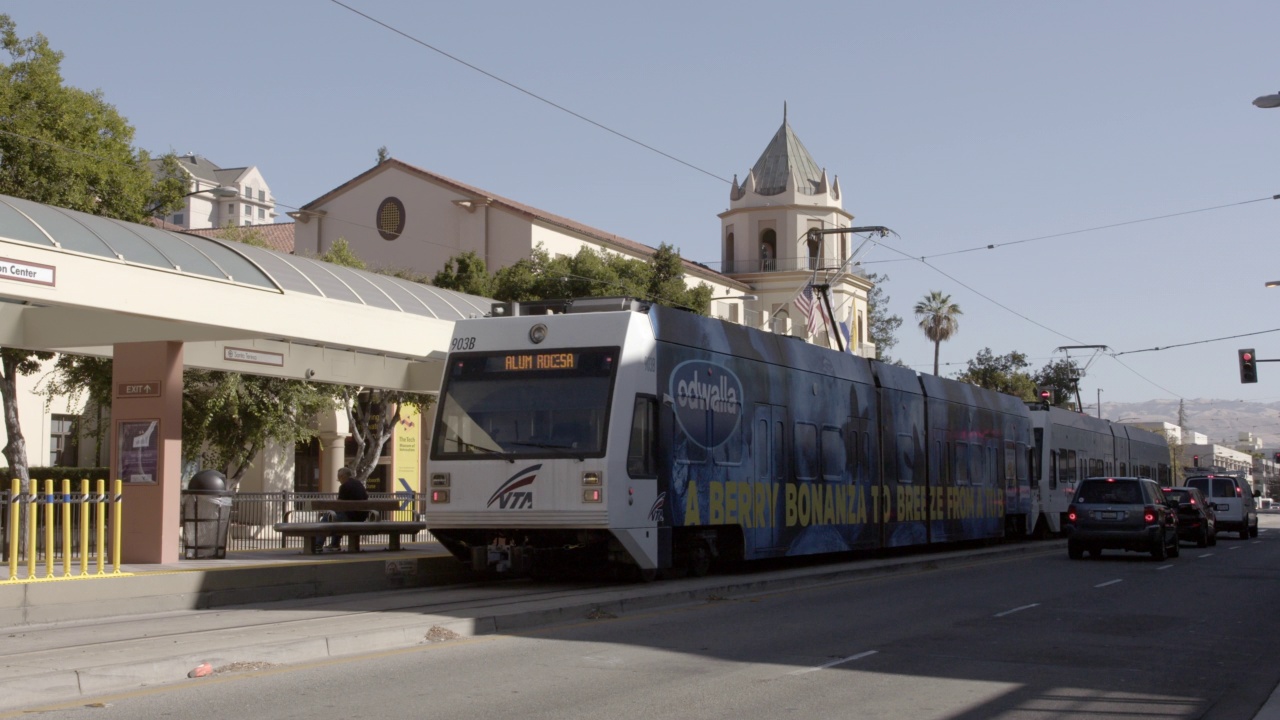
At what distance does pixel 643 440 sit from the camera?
53.9 feet

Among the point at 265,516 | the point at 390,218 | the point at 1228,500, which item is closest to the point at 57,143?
the point at 265,516

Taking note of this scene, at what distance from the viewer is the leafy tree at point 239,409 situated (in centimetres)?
3306

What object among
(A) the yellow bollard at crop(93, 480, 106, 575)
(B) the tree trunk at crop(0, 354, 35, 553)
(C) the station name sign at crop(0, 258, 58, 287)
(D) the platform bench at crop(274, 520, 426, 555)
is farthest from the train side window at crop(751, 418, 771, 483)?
(B) the tree trunk at crop(0, 354, 35, 553)

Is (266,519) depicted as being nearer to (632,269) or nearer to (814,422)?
(814,422)

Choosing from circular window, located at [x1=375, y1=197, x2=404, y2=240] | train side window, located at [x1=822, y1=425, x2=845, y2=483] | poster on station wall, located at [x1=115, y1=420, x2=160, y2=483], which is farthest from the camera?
circular window, located at [x1=375, y1=197, x2=404, y2=240]

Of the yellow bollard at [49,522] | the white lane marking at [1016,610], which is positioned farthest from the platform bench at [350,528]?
the white lane marking at [1016,610]

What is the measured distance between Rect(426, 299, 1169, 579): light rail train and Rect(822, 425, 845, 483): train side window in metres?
0.04

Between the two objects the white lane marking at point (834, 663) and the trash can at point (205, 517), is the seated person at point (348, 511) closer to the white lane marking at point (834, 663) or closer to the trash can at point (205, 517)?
the trash can at point (205, 517)

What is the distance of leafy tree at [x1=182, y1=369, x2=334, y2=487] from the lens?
33062 millimetres

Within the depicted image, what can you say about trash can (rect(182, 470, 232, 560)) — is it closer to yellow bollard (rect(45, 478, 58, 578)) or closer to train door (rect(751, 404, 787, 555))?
yellow bollard (rect(45, 478, 58, 578))

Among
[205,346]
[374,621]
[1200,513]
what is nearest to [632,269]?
[1200,513]

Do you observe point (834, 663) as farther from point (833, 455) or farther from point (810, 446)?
point (833, 455)

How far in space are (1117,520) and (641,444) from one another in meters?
13.6

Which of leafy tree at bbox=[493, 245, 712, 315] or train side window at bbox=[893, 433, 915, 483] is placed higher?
leafy tree at bbox=[493, 245, 712, 315]
